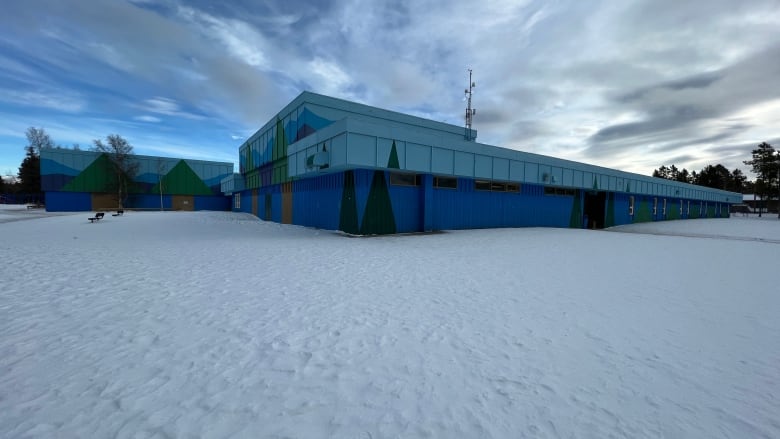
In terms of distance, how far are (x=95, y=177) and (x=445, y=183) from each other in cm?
4995

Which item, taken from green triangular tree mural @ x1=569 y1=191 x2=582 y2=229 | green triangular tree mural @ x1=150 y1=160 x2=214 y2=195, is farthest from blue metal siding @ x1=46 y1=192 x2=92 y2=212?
green triangular tree mural @ x1=569 y1=191 x2=582 y2=229

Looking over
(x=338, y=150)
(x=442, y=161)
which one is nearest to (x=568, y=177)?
(x=442, y=161)

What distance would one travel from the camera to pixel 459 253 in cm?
1168

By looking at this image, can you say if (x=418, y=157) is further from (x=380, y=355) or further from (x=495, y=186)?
(x=380, y=355)

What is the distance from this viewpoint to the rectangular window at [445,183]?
63.0 feet

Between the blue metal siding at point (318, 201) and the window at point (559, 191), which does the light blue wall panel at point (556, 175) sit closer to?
the window at point (559, 191)

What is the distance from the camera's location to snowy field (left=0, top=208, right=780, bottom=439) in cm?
269

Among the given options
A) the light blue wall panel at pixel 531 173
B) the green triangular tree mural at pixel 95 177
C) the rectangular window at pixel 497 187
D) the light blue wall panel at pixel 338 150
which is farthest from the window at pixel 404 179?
the green triangular tree mural at pixel 95 177

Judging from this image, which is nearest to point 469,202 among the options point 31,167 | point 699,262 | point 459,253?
point 459,253

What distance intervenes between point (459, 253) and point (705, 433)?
29.8ft

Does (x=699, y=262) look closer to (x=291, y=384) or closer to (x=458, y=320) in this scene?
(x=458, y=320)

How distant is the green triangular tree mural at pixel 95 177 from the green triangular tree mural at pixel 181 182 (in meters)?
5.33

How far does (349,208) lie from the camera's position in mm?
17609

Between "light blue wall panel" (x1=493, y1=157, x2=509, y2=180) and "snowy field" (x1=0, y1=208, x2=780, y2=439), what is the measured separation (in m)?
13.7
